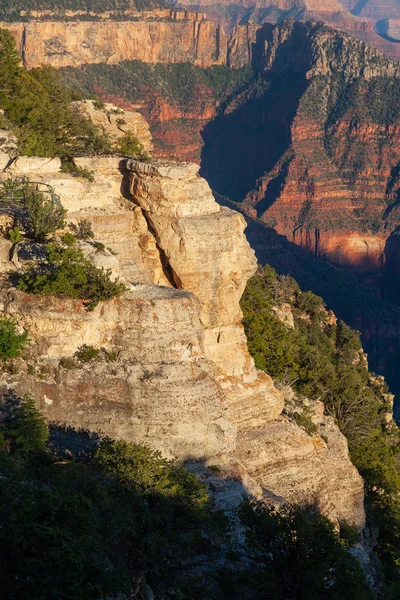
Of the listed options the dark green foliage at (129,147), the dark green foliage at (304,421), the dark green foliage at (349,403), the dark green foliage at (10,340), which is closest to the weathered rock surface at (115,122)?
the dark green foliage at (129,147)

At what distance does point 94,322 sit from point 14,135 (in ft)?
34.0

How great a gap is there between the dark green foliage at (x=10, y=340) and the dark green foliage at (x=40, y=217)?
3.53m

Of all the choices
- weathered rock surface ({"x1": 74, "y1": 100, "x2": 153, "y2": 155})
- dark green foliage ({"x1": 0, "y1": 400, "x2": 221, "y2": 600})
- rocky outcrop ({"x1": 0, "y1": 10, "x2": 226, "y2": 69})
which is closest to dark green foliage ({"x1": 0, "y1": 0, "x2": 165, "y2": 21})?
rocky outcrop ({"x1": 0, "y1": 10, "x2": 226, "y2": 69})

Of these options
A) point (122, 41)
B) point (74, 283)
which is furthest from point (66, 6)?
point (74, 283)

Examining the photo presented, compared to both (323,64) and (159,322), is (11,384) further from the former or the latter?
(323,64)

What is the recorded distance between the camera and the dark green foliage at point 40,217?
24453 millimetres

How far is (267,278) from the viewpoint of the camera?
167 ft

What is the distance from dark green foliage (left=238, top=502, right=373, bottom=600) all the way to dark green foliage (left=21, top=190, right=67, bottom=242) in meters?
9.40

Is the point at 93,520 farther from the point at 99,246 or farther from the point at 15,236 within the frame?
the point at 15,236

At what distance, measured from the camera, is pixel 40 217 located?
24484 millimetres

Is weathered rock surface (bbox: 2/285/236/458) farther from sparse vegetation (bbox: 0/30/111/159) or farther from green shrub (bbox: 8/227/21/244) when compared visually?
sparse vegetation (bbox: 0/30/111/159)

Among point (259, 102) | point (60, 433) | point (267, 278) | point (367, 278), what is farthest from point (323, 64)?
point (60, 433)

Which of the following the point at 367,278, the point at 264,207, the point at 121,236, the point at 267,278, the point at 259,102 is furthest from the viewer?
the point at 259,102

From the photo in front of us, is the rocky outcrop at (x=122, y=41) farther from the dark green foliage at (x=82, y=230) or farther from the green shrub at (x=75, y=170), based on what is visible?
the dark green foliage at (x=82, y=230)
